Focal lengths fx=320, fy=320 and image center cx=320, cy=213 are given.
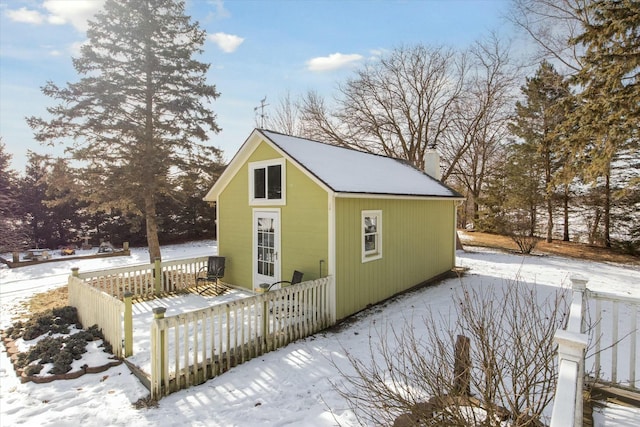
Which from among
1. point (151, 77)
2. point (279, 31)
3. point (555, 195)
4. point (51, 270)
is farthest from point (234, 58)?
point (555, 195)

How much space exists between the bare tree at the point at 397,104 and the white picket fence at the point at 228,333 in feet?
48.2

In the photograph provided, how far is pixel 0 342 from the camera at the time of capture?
251 inches

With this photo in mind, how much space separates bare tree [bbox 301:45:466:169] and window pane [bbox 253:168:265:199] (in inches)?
485

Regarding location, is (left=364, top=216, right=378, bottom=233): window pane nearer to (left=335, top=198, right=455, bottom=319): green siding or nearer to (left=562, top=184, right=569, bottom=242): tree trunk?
(left=335, top=198, right=455, bottom=319): green siding

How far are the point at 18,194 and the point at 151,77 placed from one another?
47.2ft

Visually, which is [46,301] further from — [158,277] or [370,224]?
[370,224]

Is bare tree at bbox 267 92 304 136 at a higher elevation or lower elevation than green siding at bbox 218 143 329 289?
higher

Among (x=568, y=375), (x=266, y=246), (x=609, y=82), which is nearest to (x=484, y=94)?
(x=609, y=82)

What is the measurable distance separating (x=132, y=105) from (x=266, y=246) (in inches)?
328

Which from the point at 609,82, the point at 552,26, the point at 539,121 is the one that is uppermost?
the point at 552,26

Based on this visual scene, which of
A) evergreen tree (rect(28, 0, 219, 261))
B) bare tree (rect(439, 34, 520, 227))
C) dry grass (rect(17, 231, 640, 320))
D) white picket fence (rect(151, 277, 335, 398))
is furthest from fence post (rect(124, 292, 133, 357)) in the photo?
bare tree (rect(439, 34, 520, 227))

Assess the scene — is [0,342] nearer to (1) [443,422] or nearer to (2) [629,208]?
(1) [443,422]

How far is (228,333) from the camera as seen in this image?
16.7 feet

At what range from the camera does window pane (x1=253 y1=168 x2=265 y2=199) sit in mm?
8711
